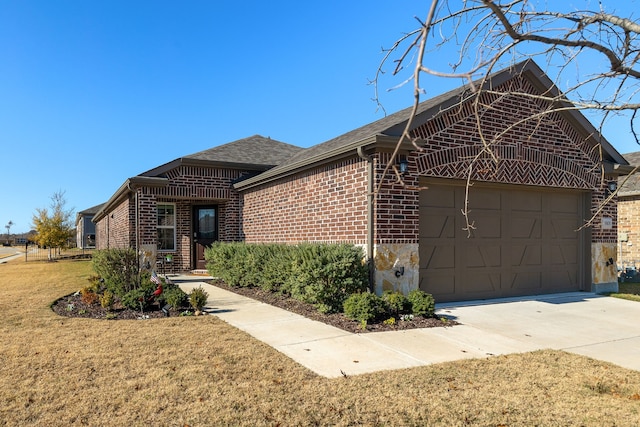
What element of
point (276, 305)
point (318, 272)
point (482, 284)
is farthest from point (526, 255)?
point (276, 305)

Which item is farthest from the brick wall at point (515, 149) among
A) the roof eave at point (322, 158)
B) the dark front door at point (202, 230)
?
the dark front door at point (202, 230)

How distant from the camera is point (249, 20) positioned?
10.9 m

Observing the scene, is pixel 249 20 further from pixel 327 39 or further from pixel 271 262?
pixel 271 262

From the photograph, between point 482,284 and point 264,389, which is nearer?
point 264,389

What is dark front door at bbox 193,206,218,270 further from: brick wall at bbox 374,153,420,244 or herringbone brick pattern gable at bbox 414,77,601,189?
herringbone brick pattern gable at bbox 414,77,601,189

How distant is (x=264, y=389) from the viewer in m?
4.08

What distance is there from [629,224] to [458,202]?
30.0 ft

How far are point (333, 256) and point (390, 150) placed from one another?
2202 millimetres

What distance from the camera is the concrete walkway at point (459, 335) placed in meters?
5.20

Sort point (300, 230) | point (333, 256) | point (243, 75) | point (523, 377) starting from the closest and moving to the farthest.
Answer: point (523, 377) → point (333, 256) → point (300, 230) → point (243, 75)

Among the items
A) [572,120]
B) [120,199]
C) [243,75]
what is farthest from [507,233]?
[120,199]

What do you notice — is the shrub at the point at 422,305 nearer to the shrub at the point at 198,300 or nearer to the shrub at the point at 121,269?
the shrub at the point at 198,300

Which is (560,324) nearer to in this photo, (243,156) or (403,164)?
(403,164)

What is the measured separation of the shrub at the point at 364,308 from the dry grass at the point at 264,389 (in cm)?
184
